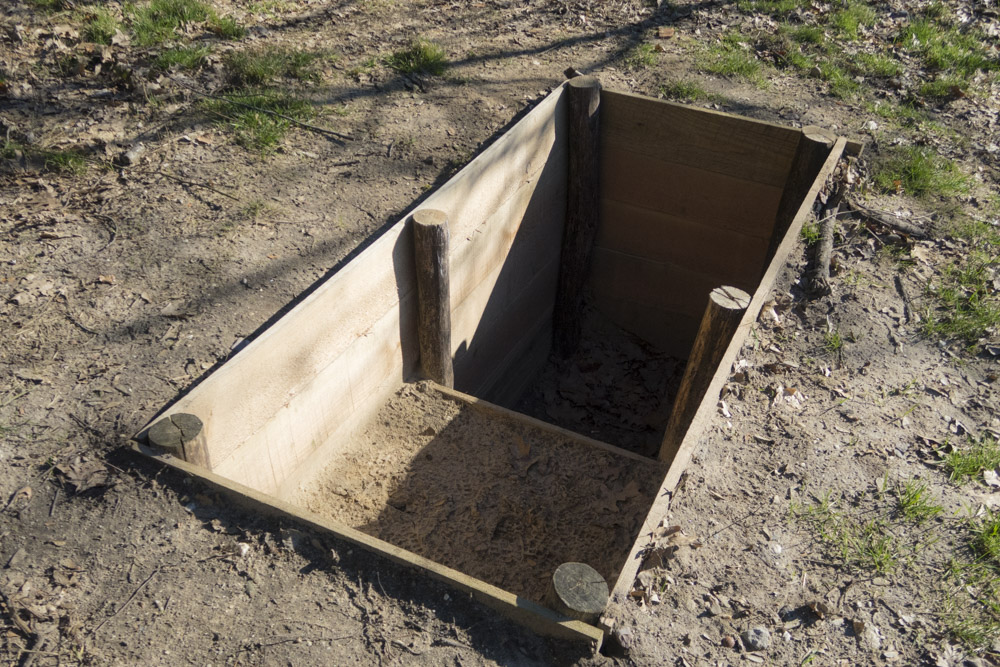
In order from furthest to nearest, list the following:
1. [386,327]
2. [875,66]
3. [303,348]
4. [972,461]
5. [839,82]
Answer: [875,66] → [839,82] → [386,327] → [303,348] → [972,461]

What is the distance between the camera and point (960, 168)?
262 inches

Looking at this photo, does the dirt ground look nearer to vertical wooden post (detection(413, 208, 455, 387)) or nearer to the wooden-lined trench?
the wooden-lined trench

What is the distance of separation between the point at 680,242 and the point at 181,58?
4484 mm

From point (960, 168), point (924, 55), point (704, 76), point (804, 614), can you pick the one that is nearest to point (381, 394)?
point (804, 614)

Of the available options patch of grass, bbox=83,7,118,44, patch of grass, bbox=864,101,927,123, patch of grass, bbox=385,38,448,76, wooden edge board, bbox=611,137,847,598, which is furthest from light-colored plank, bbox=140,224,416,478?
patch of grass, bbox=864,101,927,123

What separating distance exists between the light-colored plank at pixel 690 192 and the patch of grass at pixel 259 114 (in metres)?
2.62

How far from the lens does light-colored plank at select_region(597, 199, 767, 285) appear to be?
6875 millimetres

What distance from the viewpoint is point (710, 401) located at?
160 inches

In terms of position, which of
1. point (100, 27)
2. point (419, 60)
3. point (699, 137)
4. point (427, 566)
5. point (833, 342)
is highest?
point (100, 27)

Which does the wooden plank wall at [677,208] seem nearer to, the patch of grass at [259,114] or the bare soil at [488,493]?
the patch of grass at [259,114]

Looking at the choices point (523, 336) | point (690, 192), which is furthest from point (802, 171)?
point (523, 336)

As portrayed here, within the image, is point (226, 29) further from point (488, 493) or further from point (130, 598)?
point (130, 598)

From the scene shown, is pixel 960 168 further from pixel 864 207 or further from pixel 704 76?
pixel 704 76

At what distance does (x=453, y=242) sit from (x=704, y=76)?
353cm
